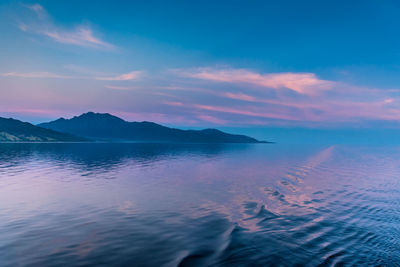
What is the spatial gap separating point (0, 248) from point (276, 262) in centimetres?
1775

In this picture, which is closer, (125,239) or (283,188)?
(125,239)

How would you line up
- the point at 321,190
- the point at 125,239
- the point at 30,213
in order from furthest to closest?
the point at 321,190
the point at 30,213
the point at 125,239

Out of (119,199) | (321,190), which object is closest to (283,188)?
(321,190)

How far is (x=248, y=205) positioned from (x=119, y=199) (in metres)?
16.1

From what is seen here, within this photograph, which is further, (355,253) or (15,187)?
(15,187)

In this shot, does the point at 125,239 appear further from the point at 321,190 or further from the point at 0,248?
the point at 321,190

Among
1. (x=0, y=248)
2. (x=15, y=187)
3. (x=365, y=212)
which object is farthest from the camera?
(x=15, y=187)

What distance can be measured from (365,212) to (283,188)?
14609 mm

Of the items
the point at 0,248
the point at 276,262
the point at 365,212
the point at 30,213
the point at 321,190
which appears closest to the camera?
the point at 276,262

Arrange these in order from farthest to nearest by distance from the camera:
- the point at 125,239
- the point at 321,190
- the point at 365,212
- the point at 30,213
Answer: the point at 321,190
the point at 365,212
the point at 30,213
the point at 125,239

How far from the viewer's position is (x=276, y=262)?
46.3ft

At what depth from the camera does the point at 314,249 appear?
16.0 meters

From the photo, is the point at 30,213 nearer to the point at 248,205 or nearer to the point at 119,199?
the point at 119,199

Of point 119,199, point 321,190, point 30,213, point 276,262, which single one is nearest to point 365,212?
point 321,190
